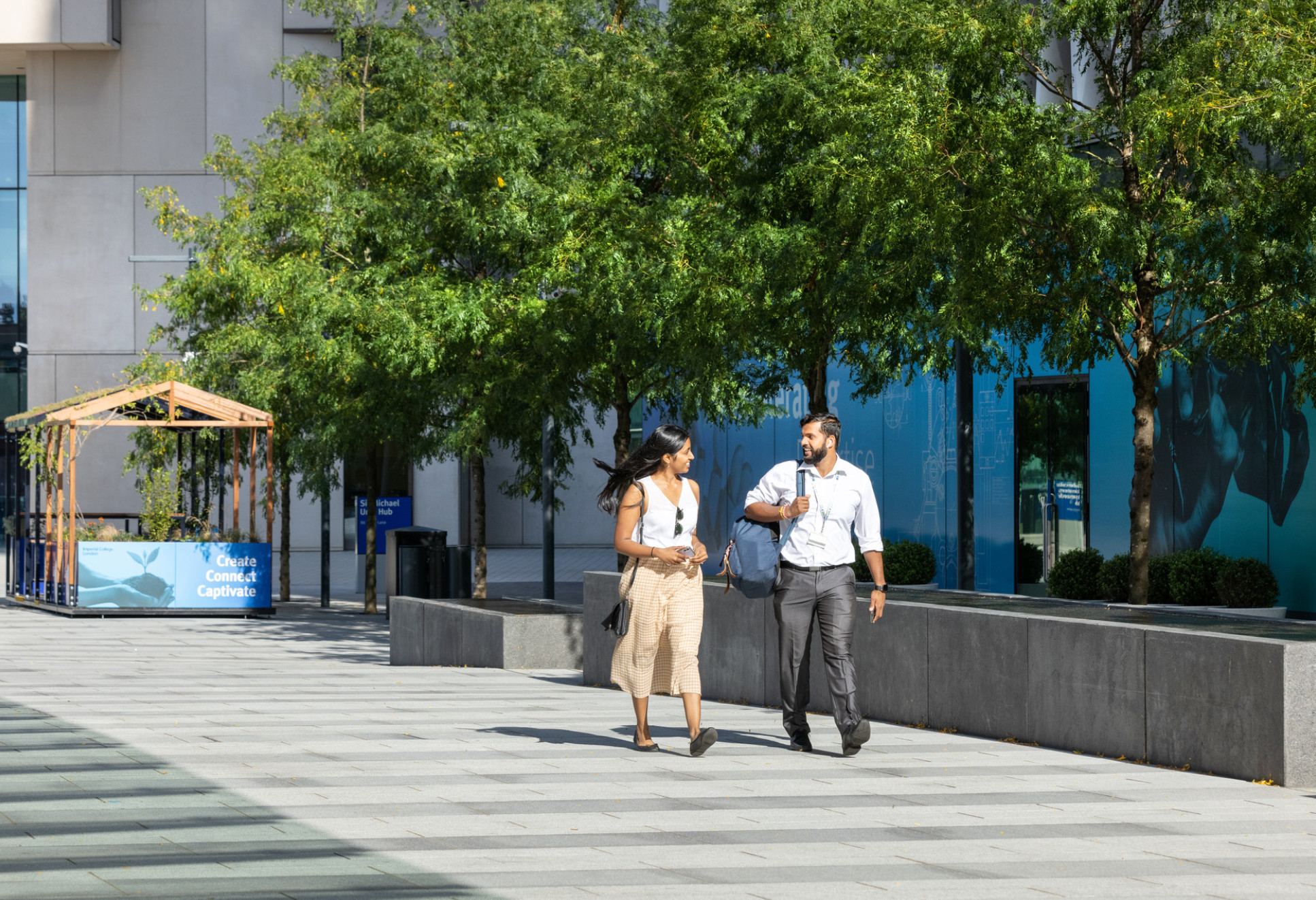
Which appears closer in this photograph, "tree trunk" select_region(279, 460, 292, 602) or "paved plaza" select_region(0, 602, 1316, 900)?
"paved plaza" select_region(0, 602, 1316, 900)

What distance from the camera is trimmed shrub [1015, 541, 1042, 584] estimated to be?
20844mm

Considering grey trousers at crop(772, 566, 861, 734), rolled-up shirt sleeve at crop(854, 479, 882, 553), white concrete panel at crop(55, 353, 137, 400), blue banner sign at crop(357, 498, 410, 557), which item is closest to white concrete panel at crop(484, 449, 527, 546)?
white concrete panel at crop(55, 353, 137, 400)

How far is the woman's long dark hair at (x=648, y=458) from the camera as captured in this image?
8.13 meters

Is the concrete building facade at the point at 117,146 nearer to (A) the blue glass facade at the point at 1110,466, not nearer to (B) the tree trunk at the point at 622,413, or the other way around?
(A) the blue glass facade at the point at 1110,466

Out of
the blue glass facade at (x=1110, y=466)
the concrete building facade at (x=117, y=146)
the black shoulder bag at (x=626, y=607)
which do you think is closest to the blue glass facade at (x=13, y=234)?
the concrete building facade at (x=117, y=146)

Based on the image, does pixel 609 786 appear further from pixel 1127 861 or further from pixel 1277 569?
→ pixel 1277 569

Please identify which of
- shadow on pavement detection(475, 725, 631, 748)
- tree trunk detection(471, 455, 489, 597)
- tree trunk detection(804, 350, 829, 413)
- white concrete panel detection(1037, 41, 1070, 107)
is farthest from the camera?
tree trunk detection(471, 455, 489, 597)

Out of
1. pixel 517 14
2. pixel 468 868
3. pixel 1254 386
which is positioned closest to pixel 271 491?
pixel 517 14

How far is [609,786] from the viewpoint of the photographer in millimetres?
7387

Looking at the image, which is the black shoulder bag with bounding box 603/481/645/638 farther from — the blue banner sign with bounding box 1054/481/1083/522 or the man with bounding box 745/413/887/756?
the blue banner sign with bounding box 1054/481/1083/522

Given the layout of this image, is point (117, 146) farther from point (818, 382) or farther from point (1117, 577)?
point (818, 382)

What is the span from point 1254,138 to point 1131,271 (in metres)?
1.55

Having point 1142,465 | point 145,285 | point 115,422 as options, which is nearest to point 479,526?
point 115,422

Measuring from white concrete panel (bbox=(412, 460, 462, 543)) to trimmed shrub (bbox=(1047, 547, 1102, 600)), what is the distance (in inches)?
988
